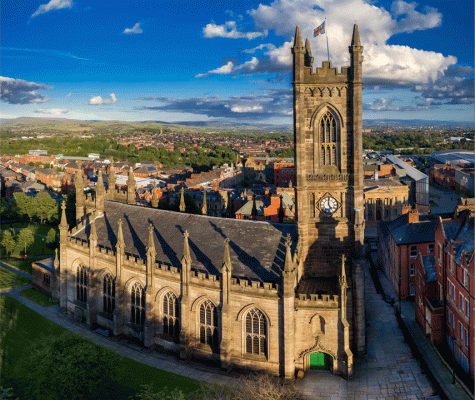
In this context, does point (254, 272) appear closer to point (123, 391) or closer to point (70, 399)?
point (123, 391)

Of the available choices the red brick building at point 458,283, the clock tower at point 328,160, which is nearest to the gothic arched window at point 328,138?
the clock tower at point 328,160

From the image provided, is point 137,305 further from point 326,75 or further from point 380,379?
point 326,75

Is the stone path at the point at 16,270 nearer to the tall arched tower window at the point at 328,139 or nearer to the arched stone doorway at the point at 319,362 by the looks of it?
the arched stone doorway at the point at 319,362

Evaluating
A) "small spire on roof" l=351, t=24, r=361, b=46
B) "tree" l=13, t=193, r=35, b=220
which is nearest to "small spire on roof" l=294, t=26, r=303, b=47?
"small spire on roof" l=351, t=24, r=361, b=46

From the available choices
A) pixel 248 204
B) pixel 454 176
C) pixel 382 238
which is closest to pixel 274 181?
pixel 454 176

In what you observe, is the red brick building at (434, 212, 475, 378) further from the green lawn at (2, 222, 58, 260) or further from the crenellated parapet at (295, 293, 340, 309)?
the green lawn at (2, 222, 58, 260)
